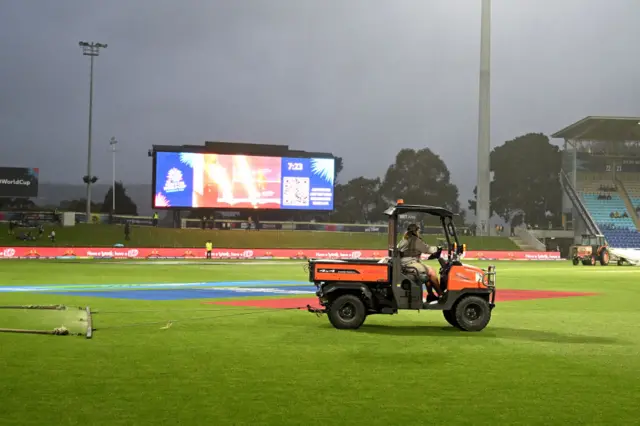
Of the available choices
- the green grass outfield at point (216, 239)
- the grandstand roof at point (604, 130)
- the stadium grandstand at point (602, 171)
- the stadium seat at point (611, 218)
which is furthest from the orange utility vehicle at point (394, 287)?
the grandstand roof at point (604, 130)

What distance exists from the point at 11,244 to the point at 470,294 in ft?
191

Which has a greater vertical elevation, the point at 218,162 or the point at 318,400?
the point at 218,162

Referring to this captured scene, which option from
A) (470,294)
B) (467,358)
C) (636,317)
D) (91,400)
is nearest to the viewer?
(91,400)

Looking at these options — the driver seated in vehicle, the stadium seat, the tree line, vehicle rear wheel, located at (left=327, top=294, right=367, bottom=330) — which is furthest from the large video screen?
the driver seated in vehicle

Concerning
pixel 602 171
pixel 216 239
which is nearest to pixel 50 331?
pixel 216 239

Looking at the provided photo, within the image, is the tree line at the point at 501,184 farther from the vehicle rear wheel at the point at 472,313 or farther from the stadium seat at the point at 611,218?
the vehicle rear wheel at the point at 472,313

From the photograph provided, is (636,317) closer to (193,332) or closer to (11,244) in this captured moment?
(193,332)

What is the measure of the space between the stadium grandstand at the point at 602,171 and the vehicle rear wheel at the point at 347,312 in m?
86.1

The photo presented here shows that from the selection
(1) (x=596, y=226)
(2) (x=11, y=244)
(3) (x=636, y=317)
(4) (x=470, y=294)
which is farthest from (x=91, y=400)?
(1) (x=596, y=226)

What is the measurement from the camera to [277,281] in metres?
34.4

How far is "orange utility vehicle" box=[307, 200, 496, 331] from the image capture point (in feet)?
50.2

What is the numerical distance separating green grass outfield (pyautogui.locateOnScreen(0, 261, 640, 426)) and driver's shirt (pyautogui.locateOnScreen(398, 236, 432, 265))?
141cm

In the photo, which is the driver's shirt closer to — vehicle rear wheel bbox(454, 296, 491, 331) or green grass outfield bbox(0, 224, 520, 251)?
vehicle rear wheel bbox(454, 296, 491, 331)

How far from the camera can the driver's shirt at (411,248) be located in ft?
50.3
